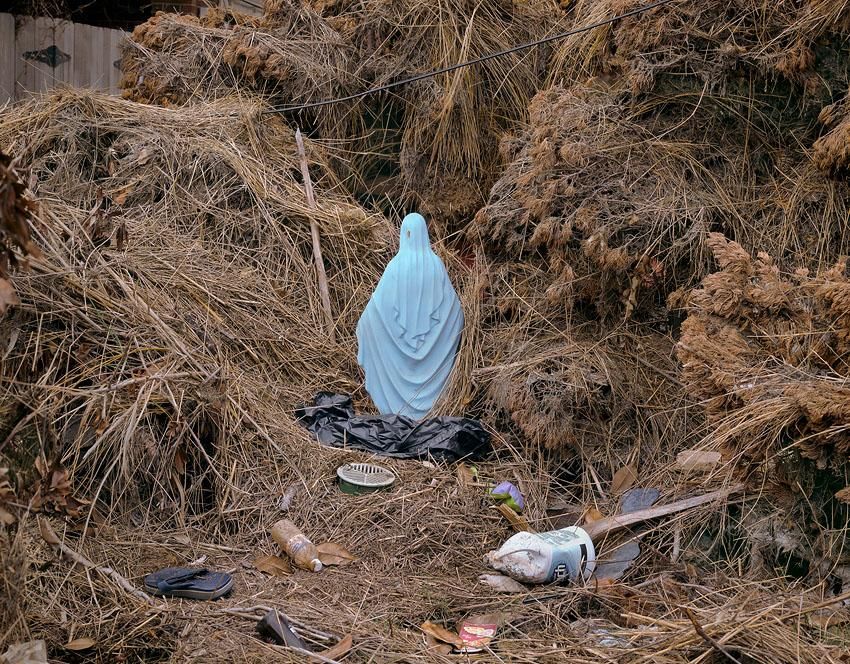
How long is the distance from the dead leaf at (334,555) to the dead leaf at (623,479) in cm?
140

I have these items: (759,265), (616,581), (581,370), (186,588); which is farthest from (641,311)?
(186,588)

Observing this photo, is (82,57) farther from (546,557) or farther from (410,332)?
(546,557)

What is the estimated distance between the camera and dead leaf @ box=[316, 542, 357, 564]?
449 centimetres

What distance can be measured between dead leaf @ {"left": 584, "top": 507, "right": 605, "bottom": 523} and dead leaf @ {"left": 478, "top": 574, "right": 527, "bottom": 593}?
0.64 meters

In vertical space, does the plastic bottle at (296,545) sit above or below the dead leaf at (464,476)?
below

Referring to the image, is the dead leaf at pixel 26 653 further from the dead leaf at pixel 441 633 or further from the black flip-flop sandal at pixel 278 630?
the dead leaf at pixel 441 633

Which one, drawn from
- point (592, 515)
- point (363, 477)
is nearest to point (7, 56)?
point (363, 477)

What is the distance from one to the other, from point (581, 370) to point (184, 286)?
2.24 metres

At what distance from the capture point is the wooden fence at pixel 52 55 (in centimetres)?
904

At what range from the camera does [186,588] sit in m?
4.05

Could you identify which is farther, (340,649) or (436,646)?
(436,646)

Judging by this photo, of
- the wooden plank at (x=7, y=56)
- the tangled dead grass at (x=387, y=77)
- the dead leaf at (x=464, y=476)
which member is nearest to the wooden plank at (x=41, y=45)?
the wooden plank at (x=7, y=56)

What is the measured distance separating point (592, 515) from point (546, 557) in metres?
0.66

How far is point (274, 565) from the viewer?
4465mm
